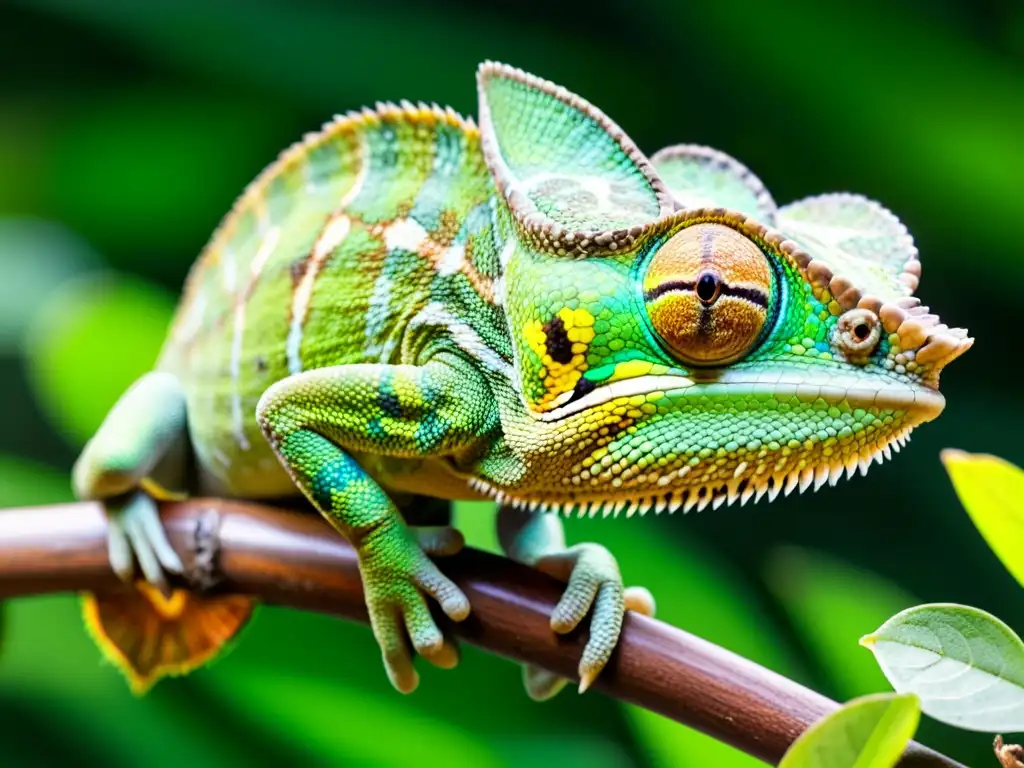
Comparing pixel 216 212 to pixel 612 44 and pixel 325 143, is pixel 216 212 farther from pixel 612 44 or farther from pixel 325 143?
pixel 325 143

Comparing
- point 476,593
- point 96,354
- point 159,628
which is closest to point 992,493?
point 476,593

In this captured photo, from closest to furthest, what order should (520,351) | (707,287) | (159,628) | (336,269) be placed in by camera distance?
(707,287), (520,351), (336,269), (159,628)

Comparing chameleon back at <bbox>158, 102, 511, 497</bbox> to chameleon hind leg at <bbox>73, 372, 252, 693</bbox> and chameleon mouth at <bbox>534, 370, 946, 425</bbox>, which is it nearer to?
chameleon hind leg at <bbox>73, 372, 252, 693</bbox>

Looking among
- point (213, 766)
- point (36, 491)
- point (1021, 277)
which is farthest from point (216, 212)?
point (1021, 277)

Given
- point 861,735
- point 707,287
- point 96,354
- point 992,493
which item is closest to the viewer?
point 861,735

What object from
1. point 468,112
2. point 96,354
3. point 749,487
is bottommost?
point 96,354

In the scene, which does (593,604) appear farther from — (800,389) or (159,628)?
(159,628)

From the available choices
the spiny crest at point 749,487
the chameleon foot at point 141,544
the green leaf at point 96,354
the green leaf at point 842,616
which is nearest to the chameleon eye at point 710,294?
the spiny crest at point 749,487

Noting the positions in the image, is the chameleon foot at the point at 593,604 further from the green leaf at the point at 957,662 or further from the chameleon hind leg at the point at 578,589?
the green leaf at the point at 957,662

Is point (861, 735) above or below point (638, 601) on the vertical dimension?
above
